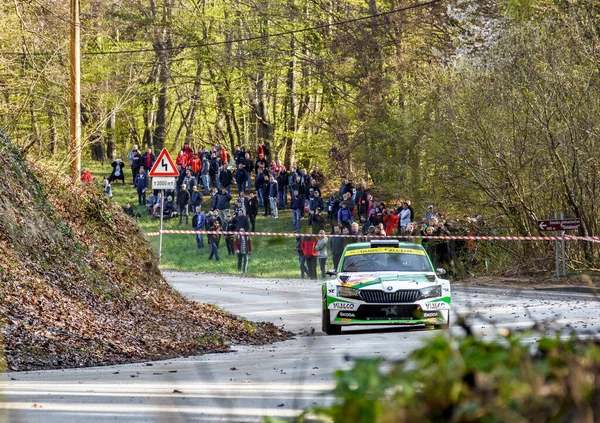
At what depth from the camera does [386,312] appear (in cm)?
1769

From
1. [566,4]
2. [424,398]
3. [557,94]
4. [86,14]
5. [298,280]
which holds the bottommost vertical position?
[298,280]

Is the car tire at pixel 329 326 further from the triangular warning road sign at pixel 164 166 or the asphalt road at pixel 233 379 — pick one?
the triangular warning road sign at pixel 164 166

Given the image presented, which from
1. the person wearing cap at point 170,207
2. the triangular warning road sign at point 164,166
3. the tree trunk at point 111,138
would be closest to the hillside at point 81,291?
the triangular warning road sign at point 164,166

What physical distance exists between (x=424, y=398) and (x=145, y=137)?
235 ft

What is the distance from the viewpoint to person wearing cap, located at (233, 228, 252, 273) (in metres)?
34.9

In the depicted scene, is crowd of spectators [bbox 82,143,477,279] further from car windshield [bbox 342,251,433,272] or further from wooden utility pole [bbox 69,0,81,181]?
car windshield [bbox 342,251,433,272]

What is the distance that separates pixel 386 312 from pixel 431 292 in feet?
2.67

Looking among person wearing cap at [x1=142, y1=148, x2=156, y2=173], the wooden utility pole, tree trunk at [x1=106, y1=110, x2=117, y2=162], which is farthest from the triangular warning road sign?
tree trunk at [x1=106, y1=110, x2=117, y2=162]

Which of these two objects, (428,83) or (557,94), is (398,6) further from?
(557,94)

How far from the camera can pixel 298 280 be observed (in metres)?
32.7

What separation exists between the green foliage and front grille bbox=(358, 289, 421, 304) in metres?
14.9

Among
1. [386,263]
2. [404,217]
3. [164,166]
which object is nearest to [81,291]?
[386,263]

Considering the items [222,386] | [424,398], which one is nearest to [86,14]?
[222,386]

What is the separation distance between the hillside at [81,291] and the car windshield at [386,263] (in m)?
1.75
